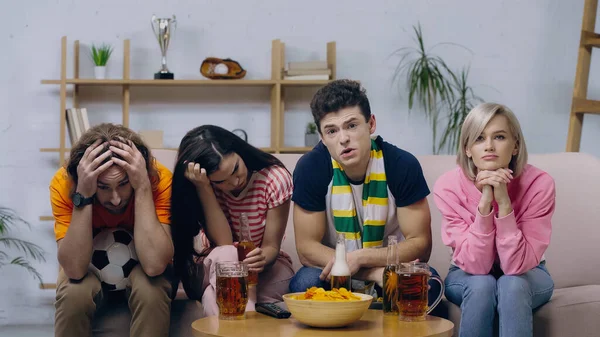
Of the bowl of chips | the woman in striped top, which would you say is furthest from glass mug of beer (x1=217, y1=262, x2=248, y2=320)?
the woman in striped top

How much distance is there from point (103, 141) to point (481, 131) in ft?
3.67

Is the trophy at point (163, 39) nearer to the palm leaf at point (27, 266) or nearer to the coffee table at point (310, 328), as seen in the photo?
the palm leaf at point (27, 266)

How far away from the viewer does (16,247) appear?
4.29 metres

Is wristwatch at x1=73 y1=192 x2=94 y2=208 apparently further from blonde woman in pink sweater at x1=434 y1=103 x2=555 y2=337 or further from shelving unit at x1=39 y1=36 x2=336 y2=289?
shelving unit at x1=39 y1=36 x2=336 y2=289

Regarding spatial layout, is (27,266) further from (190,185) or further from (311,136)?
(190,185)

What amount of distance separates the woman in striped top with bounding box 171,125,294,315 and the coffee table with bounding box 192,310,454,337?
0.42 meters

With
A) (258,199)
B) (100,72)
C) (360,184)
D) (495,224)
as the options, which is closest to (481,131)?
(495,224)

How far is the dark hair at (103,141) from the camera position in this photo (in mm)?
2256

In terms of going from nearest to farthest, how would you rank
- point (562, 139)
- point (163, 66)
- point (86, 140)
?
point (86, 140) < point (163, 66) < point (562, 139)

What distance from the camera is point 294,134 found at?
4.45 meters

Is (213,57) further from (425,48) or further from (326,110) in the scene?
(326,110)

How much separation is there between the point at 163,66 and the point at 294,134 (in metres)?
0.84

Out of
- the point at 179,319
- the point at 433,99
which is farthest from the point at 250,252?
the point at 433,99

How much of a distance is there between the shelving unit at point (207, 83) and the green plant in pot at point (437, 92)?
1.52 ft
